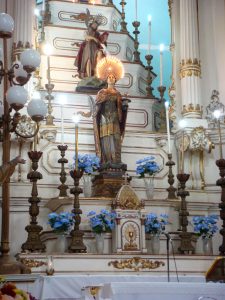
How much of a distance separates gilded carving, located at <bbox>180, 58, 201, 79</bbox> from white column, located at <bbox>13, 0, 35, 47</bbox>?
8.99 ft

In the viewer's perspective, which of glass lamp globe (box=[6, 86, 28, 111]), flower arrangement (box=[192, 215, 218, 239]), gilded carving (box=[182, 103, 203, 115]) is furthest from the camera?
gilded carving (box=[182, 103, 203, 115])

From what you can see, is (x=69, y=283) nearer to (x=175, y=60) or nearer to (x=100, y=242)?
(x=100, y=242)

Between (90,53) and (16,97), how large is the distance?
5437 millimetres

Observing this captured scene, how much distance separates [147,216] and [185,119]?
3.10m

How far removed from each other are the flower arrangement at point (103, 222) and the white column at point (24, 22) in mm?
3816

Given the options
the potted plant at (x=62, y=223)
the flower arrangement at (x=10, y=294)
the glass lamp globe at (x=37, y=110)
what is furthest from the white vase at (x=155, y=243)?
the flower arrangement at (x=10, y=294)

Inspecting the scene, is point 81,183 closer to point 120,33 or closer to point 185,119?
point 185,119

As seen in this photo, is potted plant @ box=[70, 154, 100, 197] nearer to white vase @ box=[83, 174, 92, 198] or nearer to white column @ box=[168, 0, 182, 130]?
white vase @ box=[83, 174, 92, 198]

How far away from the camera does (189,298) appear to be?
4.42m

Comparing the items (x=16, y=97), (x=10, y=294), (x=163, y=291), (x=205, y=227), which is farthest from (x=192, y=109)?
(x=10, y=294)

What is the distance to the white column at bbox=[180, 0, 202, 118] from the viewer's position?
34.1 feet

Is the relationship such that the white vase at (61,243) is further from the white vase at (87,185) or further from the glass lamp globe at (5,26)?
the glass lamp globe at (5,26)

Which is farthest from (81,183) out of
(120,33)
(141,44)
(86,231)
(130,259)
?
(141,44)

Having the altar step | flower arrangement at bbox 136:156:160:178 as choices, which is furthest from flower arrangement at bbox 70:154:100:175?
the altar step
